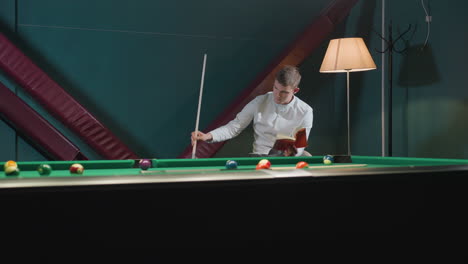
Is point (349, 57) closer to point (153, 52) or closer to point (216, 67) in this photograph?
point (216, 67)

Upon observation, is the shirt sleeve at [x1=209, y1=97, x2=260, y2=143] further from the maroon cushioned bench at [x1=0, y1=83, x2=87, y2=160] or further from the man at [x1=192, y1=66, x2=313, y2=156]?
the maroon cushioned bench at [x1=0, y1=83, x2=87, y2=160]

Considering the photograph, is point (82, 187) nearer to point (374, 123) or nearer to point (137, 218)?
point (137, 218)

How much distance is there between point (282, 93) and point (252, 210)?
7.92ft

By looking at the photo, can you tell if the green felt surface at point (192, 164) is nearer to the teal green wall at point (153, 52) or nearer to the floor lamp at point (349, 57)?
the floor lamp at point (349, 57)

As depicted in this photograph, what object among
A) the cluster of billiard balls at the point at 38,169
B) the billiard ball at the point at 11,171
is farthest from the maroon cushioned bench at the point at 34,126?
the billiard ball at the point at 11,171

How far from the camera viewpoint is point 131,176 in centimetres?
145

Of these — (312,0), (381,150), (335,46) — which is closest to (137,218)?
(335,46)

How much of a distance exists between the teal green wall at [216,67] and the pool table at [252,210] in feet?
6.92

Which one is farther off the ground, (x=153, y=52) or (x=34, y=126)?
(x=153, y=52)

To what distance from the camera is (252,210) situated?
155 cm

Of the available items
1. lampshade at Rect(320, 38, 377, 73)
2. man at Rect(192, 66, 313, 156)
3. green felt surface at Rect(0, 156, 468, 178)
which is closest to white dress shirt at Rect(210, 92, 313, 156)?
man at Rect(192, 66, 313, 156)

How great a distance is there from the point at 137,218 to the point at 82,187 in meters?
0.19

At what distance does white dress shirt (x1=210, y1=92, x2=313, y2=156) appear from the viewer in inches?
159

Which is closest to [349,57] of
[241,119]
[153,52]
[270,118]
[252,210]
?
[270,118]
